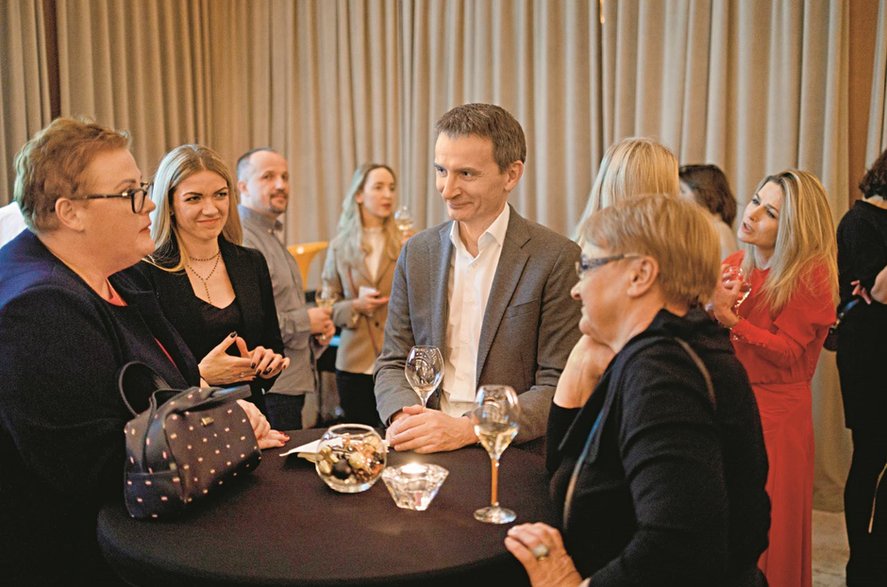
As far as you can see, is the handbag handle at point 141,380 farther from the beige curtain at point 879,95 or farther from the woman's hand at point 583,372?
the beige curtain at point 879,95

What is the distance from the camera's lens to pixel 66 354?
5.53 ft

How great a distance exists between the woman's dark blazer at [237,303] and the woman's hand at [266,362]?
92 mm

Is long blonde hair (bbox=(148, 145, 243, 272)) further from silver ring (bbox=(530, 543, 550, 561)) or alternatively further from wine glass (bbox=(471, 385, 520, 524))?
silver ring (bbox=(530, 543, 550, 561))

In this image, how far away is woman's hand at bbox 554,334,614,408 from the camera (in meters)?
1.70

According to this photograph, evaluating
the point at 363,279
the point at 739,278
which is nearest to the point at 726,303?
the point at 739,278

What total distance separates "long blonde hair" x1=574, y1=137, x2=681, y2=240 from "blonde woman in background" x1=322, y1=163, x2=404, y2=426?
5.99 ft

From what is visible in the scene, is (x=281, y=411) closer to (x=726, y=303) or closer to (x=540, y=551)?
(x=726, y=303)

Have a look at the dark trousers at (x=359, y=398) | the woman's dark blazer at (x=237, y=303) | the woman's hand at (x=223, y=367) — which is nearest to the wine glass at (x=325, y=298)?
the dark trousers at (x=359, y=398)

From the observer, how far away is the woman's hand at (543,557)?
4.93 ft

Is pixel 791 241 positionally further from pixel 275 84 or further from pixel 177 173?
pixel 275 84

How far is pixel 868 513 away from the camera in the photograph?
324 centimetres

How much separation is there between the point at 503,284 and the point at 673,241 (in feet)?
3.03

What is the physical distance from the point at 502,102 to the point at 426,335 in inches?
118

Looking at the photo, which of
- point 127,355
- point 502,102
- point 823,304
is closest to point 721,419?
point 127,355
